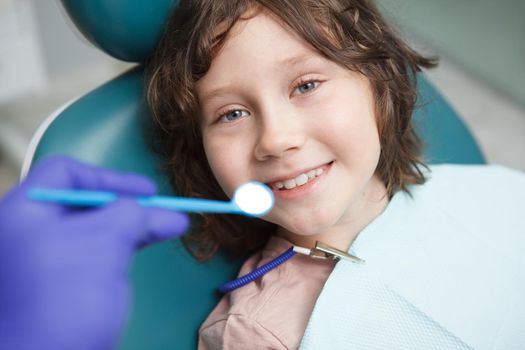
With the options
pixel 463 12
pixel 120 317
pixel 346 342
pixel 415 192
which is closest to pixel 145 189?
pixel 120 317

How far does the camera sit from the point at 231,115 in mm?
899

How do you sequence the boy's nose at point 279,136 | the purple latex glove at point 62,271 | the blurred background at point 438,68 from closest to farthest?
1. the purple latex glove at point 62,271
2. the boy's nose at point 279,136
3. the blurred background at point 438,68

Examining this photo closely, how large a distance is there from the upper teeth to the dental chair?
8.8 inches

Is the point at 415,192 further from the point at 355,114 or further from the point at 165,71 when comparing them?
the point at 165,71

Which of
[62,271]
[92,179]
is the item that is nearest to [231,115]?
[92,179]

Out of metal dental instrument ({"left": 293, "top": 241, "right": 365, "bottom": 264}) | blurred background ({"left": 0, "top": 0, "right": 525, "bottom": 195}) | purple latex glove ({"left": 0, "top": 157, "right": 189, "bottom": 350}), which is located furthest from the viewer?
blurred background ({"left": 0, "top": 0, "right": 525, "bottom": 195})

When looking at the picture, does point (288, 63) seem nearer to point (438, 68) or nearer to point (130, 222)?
point (130, 222)

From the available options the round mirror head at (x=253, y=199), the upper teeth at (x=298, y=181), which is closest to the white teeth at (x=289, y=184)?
the upper teeth at (x=298, y=181)

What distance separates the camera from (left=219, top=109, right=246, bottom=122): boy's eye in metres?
0.89

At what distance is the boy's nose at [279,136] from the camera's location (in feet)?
2.68

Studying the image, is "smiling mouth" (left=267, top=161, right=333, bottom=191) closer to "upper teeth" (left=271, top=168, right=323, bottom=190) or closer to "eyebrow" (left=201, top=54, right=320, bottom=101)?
"upper teeth" (left=271, top=168, right=323, bottom=190)

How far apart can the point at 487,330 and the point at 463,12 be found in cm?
167

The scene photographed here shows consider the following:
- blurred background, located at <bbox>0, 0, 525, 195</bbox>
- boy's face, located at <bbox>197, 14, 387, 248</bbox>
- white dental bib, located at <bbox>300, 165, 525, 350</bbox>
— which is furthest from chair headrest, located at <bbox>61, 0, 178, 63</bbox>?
blurred background, located at <bbox>0, 0, 525, 195</bbox>

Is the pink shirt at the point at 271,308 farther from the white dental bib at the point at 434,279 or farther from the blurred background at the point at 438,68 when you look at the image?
the blurred background at the point at 438,68
